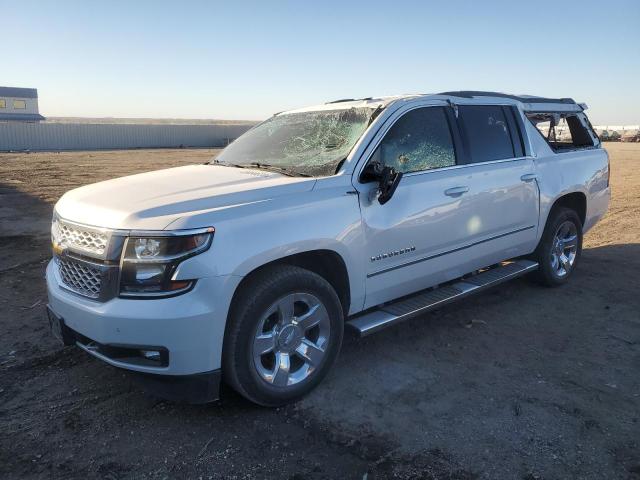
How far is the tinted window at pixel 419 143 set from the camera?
3.98 m

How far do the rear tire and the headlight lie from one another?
3.91m

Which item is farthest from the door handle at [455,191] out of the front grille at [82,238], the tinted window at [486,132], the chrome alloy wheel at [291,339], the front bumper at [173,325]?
the front grille at [82,238]

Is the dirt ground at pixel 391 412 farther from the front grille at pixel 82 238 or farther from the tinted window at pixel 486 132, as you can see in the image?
the tinted window at pixel 486 132

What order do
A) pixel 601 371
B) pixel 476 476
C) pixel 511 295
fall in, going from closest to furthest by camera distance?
pixel 476 476
pixel 601 371
pixel 511 295

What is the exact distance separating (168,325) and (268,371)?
795 mm

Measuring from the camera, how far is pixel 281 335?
3.36 m

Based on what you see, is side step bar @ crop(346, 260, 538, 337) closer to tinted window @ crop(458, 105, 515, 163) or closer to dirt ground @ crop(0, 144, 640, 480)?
dirt ground @ crop(0, 144, 640, 480)

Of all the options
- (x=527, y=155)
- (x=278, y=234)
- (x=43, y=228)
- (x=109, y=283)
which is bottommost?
(x=43, y=228)

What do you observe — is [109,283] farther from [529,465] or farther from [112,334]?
[529,465]

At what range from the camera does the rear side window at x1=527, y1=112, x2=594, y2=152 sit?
597 centimetres

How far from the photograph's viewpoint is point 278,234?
10.4ft

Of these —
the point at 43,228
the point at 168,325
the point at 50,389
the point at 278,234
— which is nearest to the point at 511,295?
the point at 278,234

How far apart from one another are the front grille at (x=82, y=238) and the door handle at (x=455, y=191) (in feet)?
8.22

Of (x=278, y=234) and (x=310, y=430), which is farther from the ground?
(x=278, y=234)
